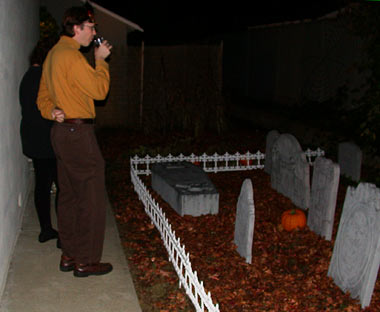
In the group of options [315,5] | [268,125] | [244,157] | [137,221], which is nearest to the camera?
[137,221]

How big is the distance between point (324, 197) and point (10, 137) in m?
3.66

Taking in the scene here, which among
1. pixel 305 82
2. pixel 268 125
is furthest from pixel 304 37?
pixel 268 125

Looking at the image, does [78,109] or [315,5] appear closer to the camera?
[78,109]

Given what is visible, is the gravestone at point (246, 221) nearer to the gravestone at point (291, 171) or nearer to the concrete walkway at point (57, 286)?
the concrete walkway at point (57, 286)

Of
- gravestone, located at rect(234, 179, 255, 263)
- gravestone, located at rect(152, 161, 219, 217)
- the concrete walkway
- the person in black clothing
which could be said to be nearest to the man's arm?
the person in black clothing

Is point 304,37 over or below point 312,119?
over

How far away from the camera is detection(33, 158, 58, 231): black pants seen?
5750 mm

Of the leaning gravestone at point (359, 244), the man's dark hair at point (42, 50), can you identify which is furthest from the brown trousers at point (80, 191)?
the leaning gravestone at point (359, 244)

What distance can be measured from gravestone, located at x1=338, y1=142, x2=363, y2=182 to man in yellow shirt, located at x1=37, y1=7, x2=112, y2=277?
17.0ft

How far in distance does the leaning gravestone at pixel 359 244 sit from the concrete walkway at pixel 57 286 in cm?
198

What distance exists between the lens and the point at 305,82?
53.5 ft

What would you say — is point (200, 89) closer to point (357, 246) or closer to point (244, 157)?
point (244, 157)

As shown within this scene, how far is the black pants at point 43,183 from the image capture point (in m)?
5.75

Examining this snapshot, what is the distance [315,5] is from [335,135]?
14935 millimetres
